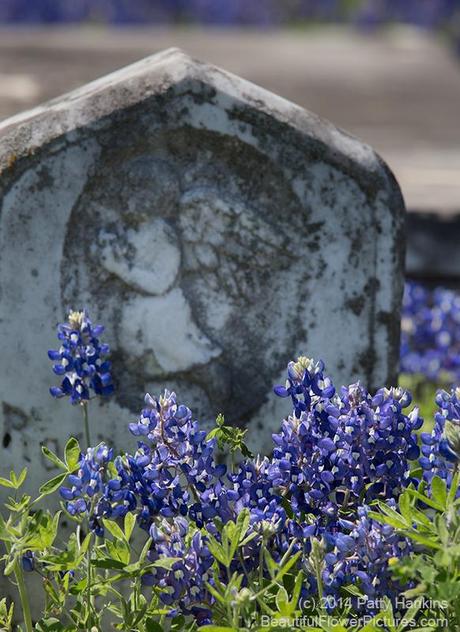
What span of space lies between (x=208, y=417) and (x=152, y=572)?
63cm

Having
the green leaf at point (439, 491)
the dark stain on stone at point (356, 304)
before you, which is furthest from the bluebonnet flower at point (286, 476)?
the dark stain on stone at point (356, 304)

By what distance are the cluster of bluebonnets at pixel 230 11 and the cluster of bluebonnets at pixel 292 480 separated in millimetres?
8500

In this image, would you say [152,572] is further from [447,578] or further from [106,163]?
[106,163]

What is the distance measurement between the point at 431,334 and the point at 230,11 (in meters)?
6.82

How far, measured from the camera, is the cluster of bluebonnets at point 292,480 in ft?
6.54

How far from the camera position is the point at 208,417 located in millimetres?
2656

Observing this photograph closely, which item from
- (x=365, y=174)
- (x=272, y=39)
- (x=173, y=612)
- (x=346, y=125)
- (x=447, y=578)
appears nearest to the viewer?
(x=447, y=578)

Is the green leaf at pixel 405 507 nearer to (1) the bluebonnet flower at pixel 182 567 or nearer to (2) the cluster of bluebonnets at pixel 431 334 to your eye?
(1) the bluebonnet flower at pixel 182 567

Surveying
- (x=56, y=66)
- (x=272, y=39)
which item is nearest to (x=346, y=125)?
(x=56, y=66)

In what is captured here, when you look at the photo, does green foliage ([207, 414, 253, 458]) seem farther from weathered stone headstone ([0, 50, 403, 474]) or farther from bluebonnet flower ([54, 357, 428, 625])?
weathered stone headstone ([0, 50, 403, 474])

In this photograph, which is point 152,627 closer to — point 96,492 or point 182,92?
point 96,492

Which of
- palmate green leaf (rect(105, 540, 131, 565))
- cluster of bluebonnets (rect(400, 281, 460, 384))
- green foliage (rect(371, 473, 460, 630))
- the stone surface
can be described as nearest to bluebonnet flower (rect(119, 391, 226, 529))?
palmate green leaf (rect(105, 540, 131, 565))

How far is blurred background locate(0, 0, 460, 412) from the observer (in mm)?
4289

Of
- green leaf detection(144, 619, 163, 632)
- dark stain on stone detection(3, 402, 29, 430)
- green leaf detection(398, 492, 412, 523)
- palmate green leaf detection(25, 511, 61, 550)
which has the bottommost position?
green leaf detection(144, 619, 163, 632)
